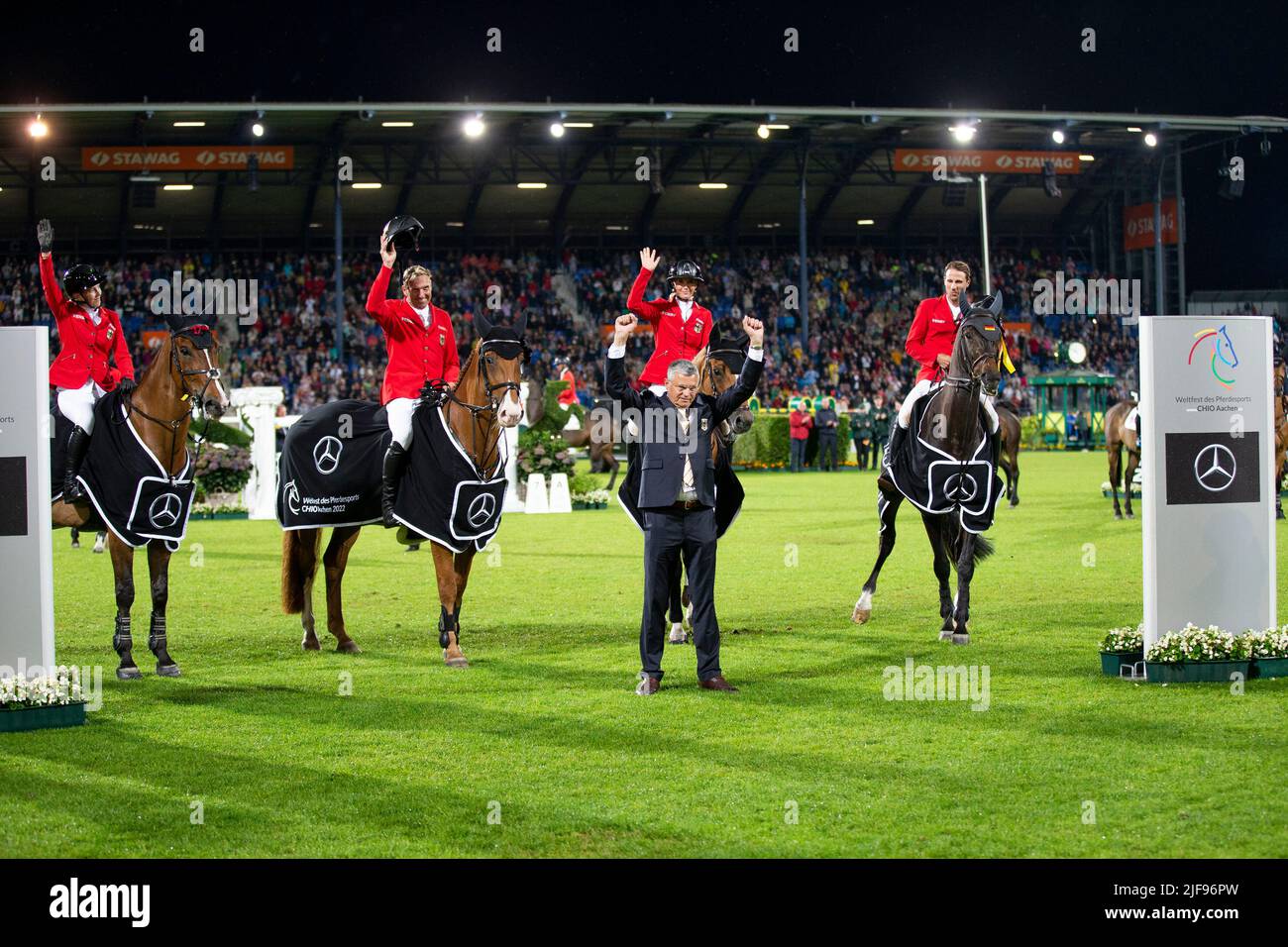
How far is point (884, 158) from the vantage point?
168 feet

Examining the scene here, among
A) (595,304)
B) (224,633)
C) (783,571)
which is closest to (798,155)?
(595,304)

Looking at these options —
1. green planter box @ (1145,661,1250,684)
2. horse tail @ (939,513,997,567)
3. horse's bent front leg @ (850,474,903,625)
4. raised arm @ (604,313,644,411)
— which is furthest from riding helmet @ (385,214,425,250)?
green planter box @ (1145,661,1250,684)

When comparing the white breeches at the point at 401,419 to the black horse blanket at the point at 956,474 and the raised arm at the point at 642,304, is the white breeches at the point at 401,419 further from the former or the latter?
the black horse blanket at the point at 956,474

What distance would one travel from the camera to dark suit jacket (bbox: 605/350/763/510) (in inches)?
338

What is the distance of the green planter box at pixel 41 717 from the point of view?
304 inches

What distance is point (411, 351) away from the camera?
10.4 meters

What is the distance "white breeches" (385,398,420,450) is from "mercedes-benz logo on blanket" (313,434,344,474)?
1.89 ft

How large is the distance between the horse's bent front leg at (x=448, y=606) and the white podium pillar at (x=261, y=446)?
43.2 ft

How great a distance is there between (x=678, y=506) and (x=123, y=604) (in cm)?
389

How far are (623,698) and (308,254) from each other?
44.8 metres

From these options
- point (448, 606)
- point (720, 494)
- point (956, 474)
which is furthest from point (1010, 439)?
point (448, 606)

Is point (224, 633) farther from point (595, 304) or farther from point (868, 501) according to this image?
point (595, 304)
